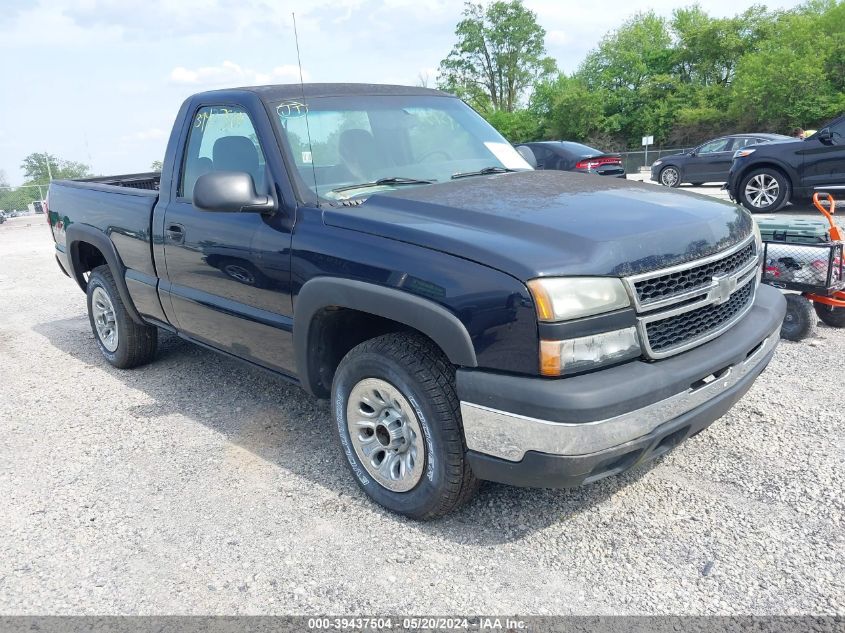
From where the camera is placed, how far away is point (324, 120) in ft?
11.7

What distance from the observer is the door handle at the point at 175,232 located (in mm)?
3965

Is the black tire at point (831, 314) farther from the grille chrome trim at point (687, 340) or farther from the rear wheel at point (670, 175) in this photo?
the rear wheel at point (670, 175)

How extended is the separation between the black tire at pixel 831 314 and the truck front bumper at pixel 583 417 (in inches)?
125

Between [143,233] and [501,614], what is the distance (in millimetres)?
3244

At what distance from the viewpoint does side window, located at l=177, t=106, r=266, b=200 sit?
11.9 feet

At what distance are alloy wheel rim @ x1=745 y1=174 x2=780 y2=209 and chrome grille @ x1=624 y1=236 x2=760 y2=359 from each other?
9.77 m

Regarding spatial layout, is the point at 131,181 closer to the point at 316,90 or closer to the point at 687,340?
the point at 316,90

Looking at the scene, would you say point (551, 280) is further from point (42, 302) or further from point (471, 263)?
point (42, 302)

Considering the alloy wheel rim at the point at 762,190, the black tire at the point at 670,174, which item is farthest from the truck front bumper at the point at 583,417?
the black tire at the point at 670,174

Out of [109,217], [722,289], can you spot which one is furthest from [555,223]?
[109,217]

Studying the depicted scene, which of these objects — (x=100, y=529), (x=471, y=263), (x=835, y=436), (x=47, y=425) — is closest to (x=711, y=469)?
(x=835, y=436)

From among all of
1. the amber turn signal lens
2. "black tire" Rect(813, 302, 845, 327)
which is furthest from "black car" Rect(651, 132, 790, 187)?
the amber turn signal lens

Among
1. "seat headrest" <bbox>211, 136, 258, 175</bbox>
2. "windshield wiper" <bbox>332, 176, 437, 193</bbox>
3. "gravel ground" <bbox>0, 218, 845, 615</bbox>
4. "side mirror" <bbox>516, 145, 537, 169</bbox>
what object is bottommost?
"gravel ground" <bbox>0, 218, 845, 615</bbox>

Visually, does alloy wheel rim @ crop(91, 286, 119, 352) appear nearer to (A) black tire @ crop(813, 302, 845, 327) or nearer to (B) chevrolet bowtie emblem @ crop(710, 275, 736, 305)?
(B) chevrolet bowtie emblem @ crop(710, 275, 736, 305)
